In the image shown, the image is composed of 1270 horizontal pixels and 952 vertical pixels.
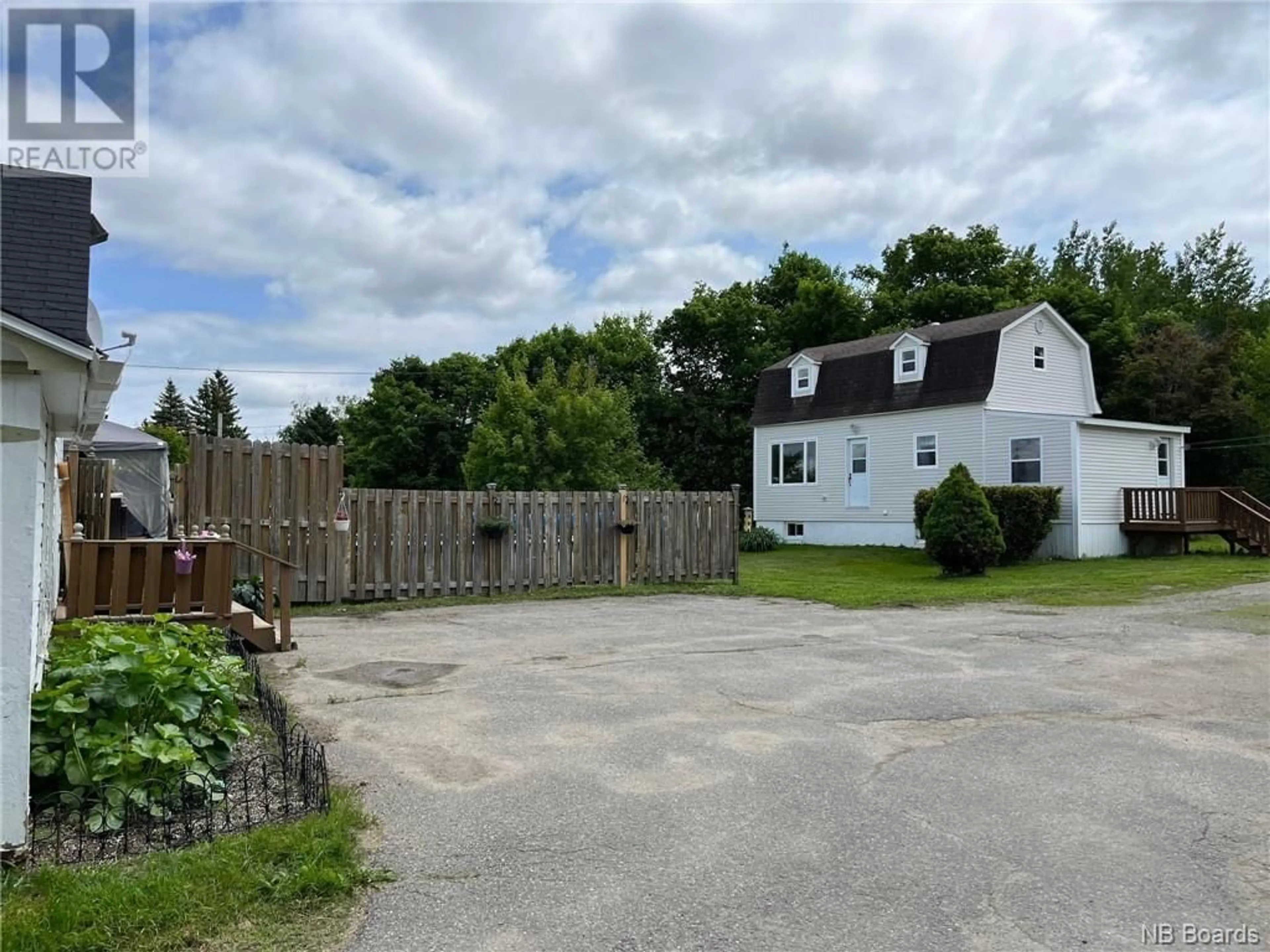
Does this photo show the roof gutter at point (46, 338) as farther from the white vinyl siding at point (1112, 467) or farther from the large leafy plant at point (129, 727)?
the white vinyl siding at point (1112, 467)

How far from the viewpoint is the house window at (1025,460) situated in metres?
22.7

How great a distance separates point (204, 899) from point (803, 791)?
2826 millimetres

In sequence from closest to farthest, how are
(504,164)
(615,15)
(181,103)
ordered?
(181,103) < (615,15) < (504,164)

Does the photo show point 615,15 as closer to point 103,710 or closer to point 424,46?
point 424,46

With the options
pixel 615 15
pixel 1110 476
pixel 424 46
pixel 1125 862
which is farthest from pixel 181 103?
pixel 1110 476

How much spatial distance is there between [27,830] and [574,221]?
59.6 feet

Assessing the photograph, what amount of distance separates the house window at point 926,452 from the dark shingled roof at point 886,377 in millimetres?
929

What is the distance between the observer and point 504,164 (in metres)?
14.6

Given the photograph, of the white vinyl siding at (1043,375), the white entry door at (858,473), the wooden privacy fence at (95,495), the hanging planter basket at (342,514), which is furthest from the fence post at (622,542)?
the white entry door at (858,473)

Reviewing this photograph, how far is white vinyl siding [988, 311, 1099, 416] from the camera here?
24359mm

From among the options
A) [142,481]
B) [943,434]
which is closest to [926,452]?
[943,434]

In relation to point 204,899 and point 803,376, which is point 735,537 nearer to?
point 204,899

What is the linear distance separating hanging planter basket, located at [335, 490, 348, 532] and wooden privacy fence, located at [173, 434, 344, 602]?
0.08m

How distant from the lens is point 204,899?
3.28 meters
